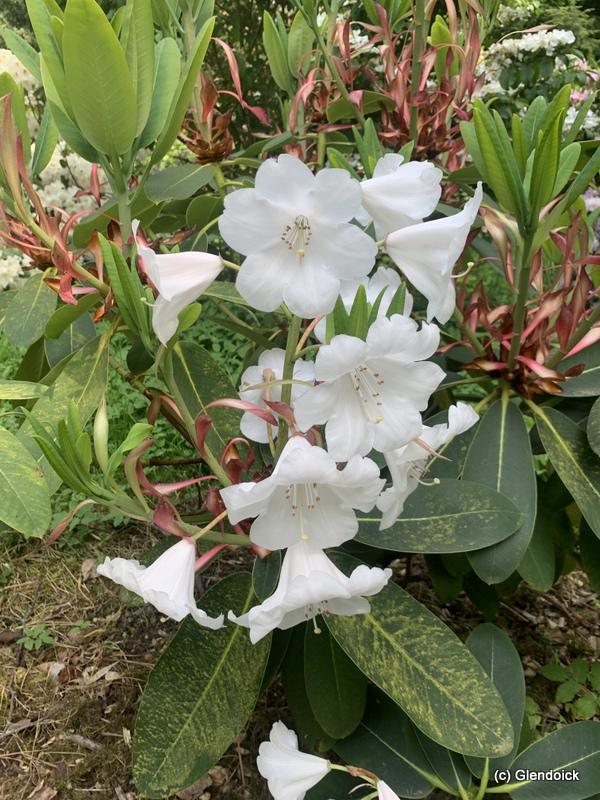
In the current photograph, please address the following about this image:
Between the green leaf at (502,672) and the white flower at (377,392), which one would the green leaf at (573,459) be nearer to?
the green leaf at (502,672)

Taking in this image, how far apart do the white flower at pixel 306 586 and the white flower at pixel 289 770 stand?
29 centimetres

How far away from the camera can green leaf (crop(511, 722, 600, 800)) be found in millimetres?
984

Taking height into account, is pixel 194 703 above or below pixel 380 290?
below

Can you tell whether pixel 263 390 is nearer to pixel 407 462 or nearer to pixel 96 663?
pixel 407 462

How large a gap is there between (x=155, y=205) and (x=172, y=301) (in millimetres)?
484

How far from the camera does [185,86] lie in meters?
0.83

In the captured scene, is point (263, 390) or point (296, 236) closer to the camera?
point (296, 236)

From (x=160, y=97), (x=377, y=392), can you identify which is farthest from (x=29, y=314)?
(x=377, y=392)

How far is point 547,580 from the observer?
3.64ft

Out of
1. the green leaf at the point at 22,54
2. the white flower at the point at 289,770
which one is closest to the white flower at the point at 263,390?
the white flower at the point at 289,770

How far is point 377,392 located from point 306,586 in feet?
0.77

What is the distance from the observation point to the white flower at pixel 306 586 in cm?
72

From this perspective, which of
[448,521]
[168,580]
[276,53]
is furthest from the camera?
[276,53]

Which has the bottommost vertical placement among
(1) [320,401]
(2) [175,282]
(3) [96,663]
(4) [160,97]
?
(3) [96,663]
